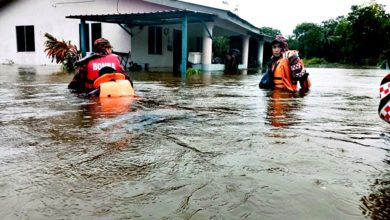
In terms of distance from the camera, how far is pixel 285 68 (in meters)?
6.79

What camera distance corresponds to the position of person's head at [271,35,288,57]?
21.7 ft

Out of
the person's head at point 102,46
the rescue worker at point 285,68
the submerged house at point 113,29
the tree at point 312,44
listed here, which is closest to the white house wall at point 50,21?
the submerged house at point 113,29

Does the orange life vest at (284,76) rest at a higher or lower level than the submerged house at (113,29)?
lower

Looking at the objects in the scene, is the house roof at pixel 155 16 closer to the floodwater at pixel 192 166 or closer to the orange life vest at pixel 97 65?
the orange life vest at pixel 97 65

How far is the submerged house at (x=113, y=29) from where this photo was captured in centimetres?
1546

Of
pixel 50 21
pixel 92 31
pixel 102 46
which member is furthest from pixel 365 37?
pixel 102 46

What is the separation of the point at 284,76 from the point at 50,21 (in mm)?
14727

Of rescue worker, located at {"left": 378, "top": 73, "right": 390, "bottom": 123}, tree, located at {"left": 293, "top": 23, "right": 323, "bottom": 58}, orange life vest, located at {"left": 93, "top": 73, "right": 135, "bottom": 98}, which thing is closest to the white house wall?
orange life vest, located at {"left": 93, "top": 73, "right": 135, "bottom": 98}

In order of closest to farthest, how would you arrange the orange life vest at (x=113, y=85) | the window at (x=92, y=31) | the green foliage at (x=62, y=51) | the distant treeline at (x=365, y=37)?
the orange life vest at (x=113, y=85) → the green foliage at (x=62, y=51) → the window at (x=92, y=31) → the distant treeline at (x=365, y=37)

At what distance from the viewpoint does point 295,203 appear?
5.20 feet

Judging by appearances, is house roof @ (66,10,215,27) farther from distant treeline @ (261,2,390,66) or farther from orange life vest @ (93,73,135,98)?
distant treeline @ (261,2,390,66)

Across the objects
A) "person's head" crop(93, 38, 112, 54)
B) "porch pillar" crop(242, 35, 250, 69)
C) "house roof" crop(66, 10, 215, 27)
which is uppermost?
"house roof" crop(66, 10, 215, 27)

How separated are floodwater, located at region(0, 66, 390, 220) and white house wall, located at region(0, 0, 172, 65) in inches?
514

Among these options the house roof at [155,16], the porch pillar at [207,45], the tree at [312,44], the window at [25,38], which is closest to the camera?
the house roof at [155,16]
